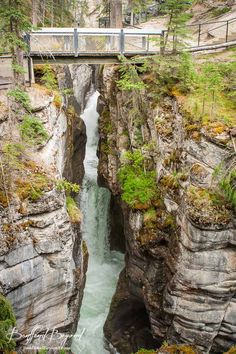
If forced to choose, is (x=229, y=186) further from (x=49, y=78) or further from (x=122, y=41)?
(x=49, y=78)

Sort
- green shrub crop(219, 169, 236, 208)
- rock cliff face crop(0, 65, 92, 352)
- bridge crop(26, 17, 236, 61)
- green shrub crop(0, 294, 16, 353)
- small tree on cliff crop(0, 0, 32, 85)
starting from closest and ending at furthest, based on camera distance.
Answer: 1. green shrub crop(0, 294, 16, 353)
2. rock cliff face crop(0, 65, 92, 352)
3. small tree on cliff crop(0, 0, 32, 85)
4. green shrub crop(219, 169, 236, 208)
5. bridge crop(26, 17, 236, 61)

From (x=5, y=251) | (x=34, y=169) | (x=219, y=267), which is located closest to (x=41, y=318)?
(x=5, y=251)

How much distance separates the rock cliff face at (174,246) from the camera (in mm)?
13016

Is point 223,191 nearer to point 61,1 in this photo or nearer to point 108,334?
point 108,334

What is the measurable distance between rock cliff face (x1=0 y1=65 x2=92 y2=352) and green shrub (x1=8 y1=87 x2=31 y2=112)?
1.62 feet

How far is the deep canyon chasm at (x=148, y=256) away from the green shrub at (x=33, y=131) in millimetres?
402

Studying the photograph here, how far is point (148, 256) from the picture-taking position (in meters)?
16.0

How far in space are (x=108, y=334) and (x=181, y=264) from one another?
5.58 m

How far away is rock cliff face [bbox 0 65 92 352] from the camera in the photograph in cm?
1141

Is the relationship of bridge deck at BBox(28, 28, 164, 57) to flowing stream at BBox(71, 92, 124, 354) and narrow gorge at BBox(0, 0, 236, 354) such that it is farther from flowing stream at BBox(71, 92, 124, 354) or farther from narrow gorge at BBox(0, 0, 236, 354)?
flowing stream at BBox(71, 92, 124, 354)

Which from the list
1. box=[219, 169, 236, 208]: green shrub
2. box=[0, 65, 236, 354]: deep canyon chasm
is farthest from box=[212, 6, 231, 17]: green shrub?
box=[219, 169, 236, 208]: green shrub

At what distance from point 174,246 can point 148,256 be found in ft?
6.78

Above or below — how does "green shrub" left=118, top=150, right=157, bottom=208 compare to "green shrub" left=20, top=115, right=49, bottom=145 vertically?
below

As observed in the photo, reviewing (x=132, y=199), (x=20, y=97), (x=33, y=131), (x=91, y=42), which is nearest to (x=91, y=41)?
(x=91, y=42)
